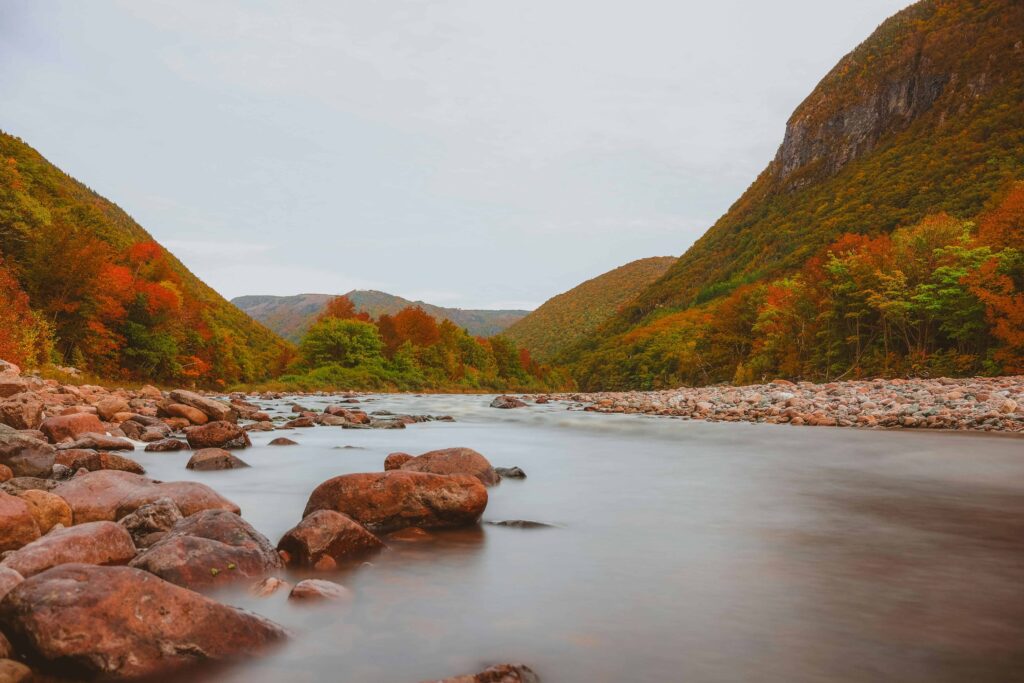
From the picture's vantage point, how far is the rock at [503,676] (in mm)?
3226

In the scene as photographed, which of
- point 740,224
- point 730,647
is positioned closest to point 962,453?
point 730,647

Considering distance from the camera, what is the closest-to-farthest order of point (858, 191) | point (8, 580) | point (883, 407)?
point (8, 580) < point (883, 407) < point (858, 191)

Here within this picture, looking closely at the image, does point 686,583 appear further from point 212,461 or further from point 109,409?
point 109,409

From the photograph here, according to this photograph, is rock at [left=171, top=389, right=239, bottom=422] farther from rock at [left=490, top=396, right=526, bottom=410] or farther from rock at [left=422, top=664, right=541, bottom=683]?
rock at [left=490, top=396, right=526, bottom=410]

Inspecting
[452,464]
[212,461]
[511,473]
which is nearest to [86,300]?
[212,461]

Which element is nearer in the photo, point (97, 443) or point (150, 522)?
point (150, 522)

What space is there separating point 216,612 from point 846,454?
44.3 ft

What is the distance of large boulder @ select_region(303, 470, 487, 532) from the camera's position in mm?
6637

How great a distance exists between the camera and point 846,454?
13688mm

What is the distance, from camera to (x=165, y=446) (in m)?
12.3

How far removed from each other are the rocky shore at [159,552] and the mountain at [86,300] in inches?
800

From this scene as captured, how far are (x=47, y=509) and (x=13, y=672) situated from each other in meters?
3.13

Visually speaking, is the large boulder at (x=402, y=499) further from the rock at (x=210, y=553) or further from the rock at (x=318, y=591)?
the rock at (x=318, y=591)

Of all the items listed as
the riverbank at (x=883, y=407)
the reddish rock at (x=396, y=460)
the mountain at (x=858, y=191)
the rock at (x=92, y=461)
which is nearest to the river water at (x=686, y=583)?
the rock at (x=92, y=461)
